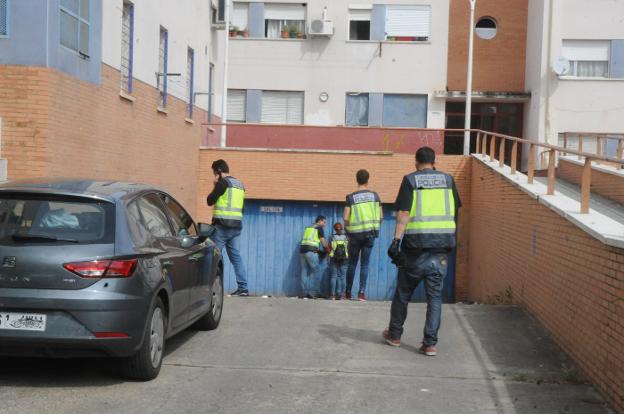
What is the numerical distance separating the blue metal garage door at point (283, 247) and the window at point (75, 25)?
8589 millimetres

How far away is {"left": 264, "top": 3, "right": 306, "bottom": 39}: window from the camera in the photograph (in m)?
24.9

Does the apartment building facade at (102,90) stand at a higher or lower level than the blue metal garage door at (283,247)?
higher

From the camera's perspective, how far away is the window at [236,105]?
25.0 meters

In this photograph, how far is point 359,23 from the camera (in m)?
24.8

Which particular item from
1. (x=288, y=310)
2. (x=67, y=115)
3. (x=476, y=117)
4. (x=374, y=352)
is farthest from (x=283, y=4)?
(x=374, y=352)

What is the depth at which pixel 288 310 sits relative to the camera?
9227mm

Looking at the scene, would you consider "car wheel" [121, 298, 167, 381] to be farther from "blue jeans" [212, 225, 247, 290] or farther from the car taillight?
"blue jeans" [212, 225, 247, 290]

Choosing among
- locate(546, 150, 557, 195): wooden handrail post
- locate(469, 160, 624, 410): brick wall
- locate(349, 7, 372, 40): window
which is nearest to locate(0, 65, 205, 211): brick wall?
locate(469, 160, 624, 410): brick wall

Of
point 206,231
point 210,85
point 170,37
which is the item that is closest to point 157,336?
point 206,231

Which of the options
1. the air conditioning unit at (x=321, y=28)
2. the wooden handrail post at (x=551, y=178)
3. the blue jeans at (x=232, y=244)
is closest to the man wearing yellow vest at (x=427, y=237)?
the wooden handrail post at (x=551, y=178)

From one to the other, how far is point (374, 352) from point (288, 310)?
2349 millimetres

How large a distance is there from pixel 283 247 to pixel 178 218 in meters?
12.4

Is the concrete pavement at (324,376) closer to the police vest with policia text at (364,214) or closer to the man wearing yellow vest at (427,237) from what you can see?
the man wearing yellow vest at (427,237)

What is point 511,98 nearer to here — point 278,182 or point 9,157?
point 278,182
